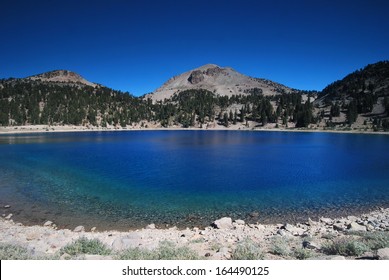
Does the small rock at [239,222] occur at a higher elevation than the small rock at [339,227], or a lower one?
lower

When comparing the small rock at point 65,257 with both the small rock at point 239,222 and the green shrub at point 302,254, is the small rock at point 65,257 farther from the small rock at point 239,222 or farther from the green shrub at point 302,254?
the small rock at point 239,222

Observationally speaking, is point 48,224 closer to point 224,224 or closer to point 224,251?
point 224,224

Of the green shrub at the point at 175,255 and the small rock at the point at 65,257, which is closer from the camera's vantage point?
the green shrub at the point at 175,255

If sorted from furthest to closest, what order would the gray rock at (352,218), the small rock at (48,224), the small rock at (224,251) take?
the small rock at (48,224)
the gray rock at (352,218)
the small rock at (224,251)

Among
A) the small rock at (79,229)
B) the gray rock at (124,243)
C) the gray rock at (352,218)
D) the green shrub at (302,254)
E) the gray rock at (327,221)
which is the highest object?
the green shrub at (302,254)

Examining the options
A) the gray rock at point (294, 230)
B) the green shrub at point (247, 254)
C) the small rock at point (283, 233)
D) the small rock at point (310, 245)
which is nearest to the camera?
the green shrub at point (247, 254)

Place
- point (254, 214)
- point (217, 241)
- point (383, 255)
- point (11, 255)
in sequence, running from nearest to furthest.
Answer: point (383, 255) < point (11, 255) < point (217, 241) < point (254, 214)

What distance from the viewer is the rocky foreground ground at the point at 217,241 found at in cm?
948

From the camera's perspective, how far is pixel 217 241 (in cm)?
1347

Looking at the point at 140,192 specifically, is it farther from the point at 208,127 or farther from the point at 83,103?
the point at 83,103

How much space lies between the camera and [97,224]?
61.9 ft

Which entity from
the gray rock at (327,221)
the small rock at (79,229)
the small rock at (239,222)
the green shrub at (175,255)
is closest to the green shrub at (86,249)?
the green shrub at (175,255)

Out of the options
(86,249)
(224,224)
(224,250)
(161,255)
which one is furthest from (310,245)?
(86,249)

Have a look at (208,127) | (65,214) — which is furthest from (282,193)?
(208,127)
